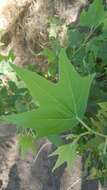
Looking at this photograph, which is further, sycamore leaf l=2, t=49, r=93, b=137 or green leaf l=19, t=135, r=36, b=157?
green leaf l=19, t=135, r=36, b=157

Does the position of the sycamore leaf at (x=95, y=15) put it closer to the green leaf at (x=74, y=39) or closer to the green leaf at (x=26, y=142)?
the green leaf at (x=74, y=39)

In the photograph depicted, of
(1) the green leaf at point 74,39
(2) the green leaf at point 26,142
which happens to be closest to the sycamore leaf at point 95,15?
(1) the green leaf at point 74,39

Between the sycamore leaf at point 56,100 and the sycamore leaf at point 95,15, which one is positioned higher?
the sycamore leaf at point 95,15

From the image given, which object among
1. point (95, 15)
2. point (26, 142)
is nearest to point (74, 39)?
point (95, 15)

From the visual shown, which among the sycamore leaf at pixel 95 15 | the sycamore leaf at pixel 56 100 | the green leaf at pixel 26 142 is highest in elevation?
the sycamore leaf at pixel 95 15

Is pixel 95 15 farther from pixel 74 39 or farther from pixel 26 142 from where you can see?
Result: pixel 26 142

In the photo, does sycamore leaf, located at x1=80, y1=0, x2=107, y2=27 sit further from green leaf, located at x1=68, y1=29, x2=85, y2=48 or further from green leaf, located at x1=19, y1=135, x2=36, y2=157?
green leaf, located at x1=19, y1=135, x2=36, y2=157

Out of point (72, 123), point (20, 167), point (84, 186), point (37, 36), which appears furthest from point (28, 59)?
point (72, 123)

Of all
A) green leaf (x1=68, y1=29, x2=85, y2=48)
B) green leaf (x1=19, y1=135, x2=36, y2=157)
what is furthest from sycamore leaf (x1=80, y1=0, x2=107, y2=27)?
green leaf (x1=19, y1=135, x2=36, y2=157)
